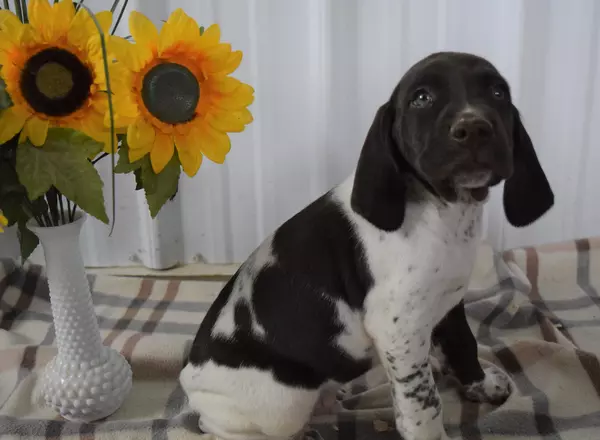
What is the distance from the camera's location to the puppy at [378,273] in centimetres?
107

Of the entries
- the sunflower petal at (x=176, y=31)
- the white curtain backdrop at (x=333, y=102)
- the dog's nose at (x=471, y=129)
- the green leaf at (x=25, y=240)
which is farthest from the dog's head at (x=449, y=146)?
the white curtain backdrop at (x=333, y=102)

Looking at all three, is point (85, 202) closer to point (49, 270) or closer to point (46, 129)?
point (46, 129)

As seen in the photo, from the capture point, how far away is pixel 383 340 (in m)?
1.19

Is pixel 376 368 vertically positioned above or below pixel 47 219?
below

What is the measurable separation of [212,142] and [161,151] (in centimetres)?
8

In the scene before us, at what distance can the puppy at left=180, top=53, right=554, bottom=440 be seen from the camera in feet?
3.52

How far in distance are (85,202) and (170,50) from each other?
10.3 inches

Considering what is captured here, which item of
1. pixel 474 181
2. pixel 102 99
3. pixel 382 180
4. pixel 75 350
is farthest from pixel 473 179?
pixel 75 350

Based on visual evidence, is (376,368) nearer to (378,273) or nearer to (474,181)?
(378,273)

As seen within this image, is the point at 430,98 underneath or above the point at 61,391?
above

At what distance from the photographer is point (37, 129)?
3.13 feet

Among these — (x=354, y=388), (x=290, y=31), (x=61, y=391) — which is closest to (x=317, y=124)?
(x=290, y=31)

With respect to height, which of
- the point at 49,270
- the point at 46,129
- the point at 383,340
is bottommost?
the point at 383,340

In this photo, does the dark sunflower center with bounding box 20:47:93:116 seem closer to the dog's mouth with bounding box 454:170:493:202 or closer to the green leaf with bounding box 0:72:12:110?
the green leaf with bounding box 0:72:12:110
